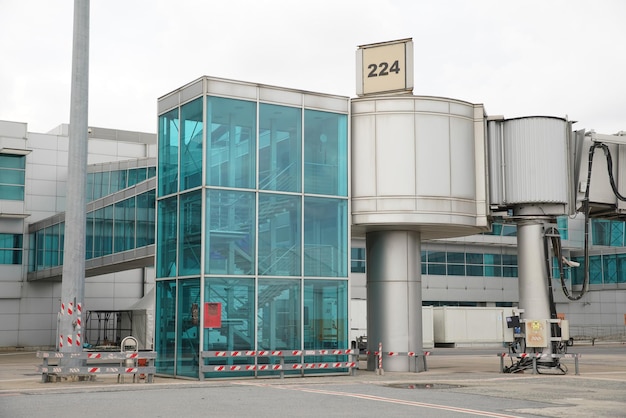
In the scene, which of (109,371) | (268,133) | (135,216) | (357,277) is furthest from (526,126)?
(357,277)

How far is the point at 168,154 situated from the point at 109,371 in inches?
310

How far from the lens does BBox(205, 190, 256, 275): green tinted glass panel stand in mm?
26000

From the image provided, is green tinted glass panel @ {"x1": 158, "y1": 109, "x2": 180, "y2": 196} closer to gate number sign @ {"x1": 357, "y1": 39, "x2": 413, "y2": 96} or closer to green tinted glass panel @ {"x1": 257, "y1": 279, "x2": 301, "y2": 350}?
green tinted glass panel @ {"x1": 257, "y1": 279, "x2": 301, "y2": 350}

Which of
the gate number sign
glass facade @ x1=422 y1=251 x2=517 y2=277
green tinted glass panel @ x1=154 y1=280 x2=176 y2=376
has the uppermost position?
the gate number sign

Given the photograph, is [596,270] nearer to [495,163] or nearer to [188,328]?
[495,163]

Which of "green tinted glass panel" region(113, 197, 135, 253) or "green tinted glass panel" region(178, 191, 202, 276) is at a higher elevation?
"green tinted glass panel" region(113, 197, 135, 253)

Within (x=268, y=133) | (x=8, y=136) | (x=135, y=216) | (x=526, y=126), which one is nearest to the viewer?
(x=268, y=133)

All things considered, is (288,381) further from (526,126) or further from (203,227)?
(526,126)

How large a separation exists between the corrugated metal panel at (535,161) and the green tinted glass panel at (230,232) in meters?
9.64

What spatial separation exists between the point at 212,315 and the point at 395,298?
6.82 metres

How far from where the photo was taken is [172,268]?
27.5m

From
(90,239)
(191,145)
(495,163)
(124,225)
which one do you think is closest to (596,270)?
(90,239)

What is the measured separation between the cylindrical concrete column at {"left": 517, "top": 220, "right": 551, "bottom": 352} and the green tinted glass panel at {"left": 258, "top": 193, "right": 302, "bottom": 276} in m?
8.53

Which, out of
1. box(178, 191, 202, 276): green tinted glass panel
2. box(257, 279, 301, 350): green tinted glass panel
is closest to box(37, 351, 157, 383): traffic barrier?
box(178, 191, 202, 276): green tinted glass panel
